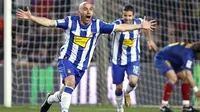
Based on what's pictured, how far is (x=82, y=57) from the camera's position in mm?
11031

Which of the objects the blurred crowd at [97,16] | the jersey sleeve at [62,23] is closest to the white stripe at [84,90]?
the blurred crowd at [97,16]

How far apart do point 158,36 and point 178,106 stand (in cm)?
190

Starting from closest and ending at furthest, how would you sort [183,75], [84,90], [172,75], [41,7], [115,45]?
[115,45], [172,75], [183,75], [84,90], [41,7]

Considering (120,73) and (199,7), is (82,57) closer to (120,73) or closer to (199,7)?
(120,73)

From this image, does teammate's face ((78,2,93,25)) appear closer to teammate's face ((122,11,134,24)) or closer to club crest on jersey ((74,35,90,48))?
club crest on jersey ((74,35,90,48))

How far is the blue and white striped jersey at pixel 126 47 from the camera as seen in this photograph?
13.2 metres

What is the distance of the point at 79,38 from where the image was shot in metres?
11.0

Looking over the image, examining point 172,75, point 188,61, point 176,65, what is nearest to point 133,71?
point 172,75

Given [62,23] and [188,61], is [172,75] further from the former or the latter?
[62,23]

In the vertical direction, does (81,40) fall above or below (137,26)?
below

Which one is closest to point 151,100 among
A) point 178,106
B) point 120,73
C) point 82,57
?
point 178,106

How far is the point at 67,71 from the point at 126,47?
2672 millimetres

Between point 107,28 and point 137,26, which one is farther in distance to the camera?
point 107,28

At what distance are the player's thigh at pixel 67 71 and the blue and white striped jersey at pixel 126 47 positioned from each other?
2.45 m
